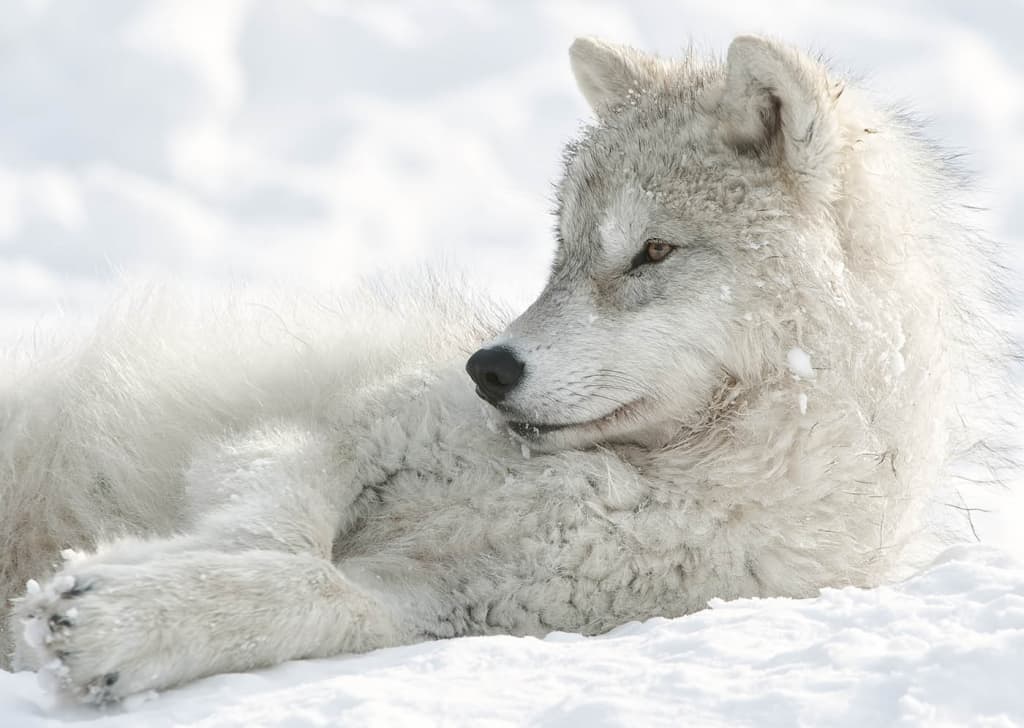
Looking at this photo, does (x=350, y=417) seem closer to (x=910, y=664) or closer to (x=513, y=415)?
(x=513, y=415)

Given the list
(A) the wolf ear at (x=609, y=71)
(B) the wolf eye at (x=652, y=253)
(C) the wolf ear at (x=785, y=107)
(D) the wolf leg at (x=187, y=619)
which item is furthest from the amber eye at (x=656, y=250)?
(D) the wolf leg at (x=187, y=619)

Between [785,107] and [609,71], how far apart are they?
1.02 meters

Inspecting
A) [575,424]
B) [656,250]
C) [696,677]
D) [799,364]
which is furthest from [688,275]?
[696,677]

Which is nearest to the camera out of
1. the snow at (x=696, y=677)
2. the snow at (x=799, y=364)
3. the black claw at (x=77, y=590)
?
the snow at (x=696, y=677)

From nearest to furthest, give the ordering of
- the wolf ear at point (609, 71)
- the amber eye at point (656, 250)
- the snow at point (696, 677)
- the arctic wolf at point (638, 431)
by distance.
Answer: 1. the snow at point (696, 677)
2. the arctic wolf at point (638, 431)
3. the amber eye at point (656, 250)
4. the wolf ear at point (609, 71)

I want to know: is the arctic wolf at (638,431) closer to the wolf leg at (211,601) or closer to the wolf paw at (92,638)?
the wolf leg at (211,601)

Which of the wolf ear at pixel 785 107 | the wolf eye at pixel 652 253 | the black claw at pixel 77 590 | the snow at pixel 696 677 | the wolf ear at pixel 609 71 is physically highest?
the wolf ear at pixel 609 71

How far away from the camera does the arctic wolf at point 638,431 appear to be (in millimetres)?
3160

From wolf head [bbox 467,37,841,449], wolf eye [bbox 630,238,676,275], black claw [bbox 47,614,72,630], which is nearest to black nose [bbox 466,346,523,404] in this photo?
wolf head [bbox 467,37,841,449]

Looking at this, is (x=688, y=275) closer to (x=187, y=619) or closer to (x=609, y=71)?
(x=609, y=71)

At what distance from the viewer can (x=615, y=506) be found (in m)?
3.27

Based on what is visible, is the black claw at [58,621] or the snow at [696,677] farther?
the black claw at [58,621]

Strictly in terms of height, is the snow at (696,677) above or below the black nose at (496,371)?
below

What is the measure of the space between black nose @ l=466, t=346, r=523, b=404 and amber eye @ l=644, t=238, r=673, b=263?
534 mm
